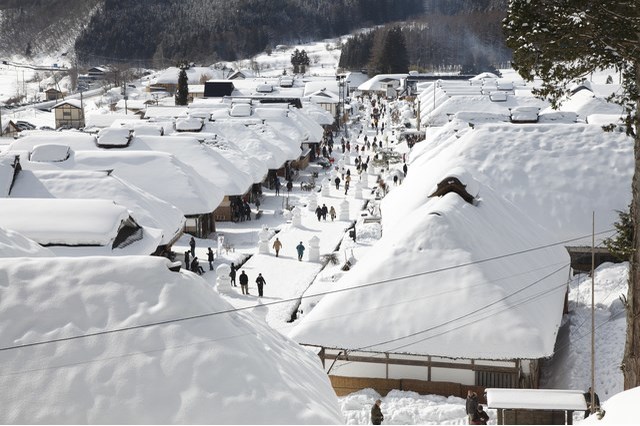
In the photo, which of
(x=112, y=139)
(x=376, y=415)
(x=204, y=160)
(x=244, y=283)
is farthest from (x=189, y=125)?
(x=376, y=415)

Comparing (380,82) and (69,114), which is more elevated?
(69,114)

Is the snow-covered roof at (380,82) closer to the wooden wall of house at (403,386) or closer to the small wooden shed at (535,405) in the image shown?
the wooden wall of house at (403,386)

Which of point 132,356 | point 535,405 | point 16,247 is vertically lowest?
point 535,405

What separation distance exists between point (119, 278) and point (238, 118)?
39.7 metres

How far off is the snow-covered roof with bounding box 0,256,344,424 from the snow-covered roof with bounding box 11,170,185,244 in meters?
14.0

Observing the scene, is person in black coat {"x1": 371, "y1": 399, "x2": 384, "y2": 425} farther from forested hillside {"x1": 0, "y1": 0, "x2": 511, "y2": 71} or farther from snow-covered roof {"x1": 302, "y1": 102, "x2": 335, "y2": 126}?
forested hillside {"x1": 0, "y1": 0, "x2": 511, "y2": 71}

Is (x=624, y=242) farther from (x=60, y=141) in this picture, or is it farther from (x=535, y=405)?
(x=60, y=141)

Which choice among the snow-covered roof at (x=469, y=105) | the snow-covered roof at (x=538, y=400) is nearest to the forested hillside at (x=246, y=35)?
the snow-covered roof at (x=469, y=105)

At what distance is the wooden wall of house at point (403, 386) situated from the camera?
1527cm

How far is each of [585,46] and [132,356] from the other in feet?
23.5

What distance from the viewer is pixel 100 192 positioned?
990 inches

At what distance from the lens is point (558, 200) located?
968 inches

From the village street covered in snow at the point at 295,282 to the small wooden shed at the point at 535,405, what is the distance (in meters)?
1.59

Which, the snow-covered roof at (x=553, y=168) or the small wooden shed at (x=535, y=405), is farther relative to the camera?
the snow-covered roof at (x=553, y=168)
